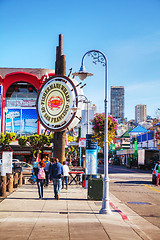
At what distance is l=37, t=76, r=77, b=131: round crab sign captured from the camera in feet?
96.0

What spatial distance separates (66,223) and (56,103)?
63.6 ft

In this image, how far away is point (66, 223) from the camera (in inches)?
424

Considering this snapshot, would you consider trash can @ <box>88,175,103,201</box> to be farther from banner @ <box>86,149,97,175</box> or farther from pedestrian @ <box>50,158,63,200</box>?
banner @ <box>86,149,97,175</box>

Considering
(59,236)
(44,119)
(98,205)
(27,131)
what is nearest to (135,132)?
(27,131)

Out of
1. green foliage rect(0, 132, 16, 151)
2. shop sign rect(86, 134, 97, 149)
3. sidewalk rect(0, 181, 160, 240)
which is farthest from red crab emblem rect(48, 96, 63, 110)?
green foliage rect(0, 132, 16, 151)

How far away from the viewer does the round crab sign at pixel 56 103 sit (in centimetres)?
2925

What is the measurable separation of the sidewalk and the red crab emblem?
14.7 meters

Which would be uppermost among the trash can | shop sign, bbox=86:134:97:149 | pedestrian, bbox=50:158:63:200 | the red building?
the red building

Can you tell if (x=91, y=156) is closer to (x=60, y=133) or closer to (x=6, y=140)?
(x=60, y=133)

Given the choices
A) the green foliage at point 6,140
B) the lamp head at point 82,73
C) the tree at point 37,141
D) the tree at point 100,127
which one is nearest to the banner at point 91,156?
the tree at point 100,127

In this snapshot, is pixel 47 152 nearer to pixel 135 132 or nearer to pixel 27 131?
pixel 27 131

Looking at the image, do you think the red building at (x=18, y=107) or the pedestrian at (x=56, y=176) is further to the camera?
the red building at (x=18, y=107)

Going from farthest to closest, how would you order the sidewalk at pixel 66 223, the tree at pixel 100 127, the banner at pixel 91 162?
the tree at pixel 100 127 → the banner at pixel 91 162 → the sidewalk at pixel 66 223

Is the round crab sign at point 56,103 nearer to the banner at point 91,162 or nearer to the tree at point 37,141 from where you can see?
the banner at point 91,162
